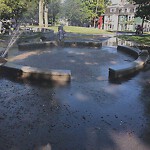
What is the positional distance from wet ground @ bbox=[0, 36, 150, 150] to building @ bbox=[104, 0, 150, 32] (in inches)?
2818

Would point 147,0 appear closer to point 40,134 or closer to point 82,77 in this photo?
point 82,77

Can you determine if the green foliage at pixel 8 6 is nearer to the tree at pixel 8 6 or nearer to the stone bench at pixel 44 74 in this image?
the tree at pixel 8 6

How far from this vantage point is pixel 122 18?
8450 centimetres

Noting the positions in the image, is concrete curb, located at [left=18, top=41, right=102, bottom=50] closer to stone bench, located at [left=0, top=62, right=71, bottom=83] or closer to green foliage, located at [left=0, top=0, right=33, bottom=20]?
stone bench, located at [left=0, top=62, right=71, bottom=83]

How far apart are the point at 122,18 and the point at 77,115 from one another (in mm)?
82495

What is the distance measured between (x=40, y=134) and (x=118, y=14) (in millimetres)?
82184

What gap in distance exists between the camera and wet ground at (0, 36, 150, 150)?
496cm

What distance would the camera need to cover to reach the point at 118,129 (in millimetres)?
5555

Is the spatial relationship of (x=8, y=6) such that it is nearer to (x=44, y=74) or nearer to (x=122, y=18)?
(x=44, y=74)

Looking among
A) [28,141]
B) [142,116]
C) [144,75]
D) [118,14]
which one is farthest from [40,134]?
[118,14]

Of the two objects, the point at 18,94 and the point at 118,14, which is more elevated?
the point at 118,14

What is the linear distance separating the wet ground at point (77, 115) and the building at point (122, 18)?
7159 centimetres

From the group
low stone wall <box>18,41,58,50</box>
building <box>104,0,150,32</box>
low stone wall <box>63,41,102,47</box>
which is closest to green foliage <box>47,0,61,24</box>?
building <box>104,0,150,32</box>

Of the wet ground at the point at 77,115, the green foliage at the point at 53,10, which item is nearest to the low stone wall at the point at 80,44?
the wet ground at the point at 77,115
